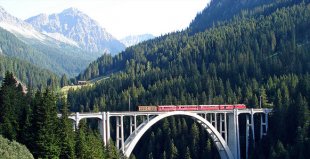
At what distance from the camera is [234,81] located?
389 feet

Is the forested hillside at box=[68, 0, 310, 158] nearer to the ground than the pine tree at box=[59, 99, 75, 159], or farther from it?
farther from it

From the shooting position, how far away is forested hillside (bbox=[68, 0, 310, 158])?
276 feet

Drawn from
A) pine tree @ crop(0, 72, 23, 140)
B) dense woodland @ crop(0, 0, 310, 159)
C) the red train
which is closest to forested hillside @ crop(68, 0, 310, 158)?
dense woodland @ crop(0, 0, 310, 159)

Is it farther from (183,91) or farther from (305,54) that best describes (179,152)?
(305,54)

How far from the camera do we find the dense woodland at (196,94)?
1998 inches

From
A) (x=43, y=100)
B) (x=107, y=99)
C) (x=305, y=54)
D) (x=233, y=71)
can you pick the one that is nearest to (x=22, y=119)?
(x=43, y=100)

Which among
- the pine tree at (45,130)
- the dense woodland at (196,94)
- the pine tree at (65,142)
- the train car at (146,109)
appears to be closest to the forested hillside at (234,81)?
the dense woodland at (196,94)

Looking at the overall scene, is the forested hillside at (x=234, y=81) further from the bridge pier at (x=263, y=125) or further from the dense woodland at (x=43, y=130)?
the dense woodland at (x=43, y=130)

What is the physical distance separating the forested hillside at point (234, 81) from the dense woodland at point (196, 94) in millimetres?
186

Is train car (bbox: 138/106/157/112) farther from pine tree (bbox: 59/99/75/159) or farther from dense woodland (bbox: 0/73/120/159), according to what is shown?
pine tree (bbox: 59/99/75/159)

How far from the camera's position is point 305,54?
121688mm

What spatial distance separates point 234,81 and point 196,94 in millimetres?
11860

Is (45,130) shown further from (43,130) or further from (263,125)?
(263,125)

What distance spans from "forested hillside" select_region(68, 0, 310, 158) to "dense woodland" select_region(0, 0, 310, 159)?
7.3 inches
